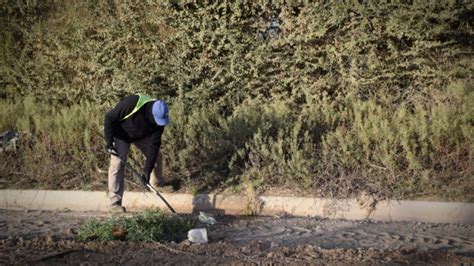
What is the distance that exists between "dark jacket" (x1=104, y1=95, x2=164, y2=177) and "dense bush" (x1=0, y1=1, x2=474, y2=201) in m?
0.93

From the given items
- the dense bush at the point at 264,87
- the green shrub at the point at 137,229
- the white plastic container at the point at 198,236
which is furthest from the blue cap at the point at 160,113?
the white plastic container at the point at 198,236

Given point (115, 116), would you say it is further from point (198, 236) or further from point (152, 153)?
point (198, 236)

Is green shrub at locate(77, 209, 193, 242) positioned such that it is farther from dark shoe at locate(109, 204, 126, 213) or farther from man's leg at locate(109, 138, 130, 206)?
man's leg at locate(109, 138, 130, 206)

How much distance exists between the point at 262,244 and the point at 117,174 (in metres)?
2.64

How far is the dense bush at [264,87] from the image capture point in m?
7.06

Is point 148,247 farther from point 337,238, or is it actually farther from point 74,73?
point 74,73

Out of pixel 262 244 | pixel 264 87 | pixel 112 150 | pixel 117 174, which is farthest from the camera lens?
pixel 264 87

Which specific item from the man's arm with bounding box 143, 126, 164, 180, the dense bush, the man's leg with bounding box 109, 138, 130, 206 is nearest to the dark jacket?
the man's arm with bounding box 143, 126, 164, 180

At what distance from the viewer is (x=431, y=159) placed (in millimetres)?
6996

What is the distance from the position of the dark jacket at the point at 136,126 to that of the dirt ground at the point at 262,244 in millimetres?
1074

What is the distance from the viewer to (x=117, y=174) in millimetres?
6820

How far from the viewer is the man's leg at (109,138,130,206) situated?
680 cm

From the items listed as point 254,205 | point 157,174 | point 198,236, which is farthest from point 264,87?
point 198,236

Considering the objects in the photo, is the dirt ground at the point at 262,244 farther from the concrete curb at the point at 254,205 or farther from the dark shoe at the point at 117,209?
the concrete curb at the point at 254,205
